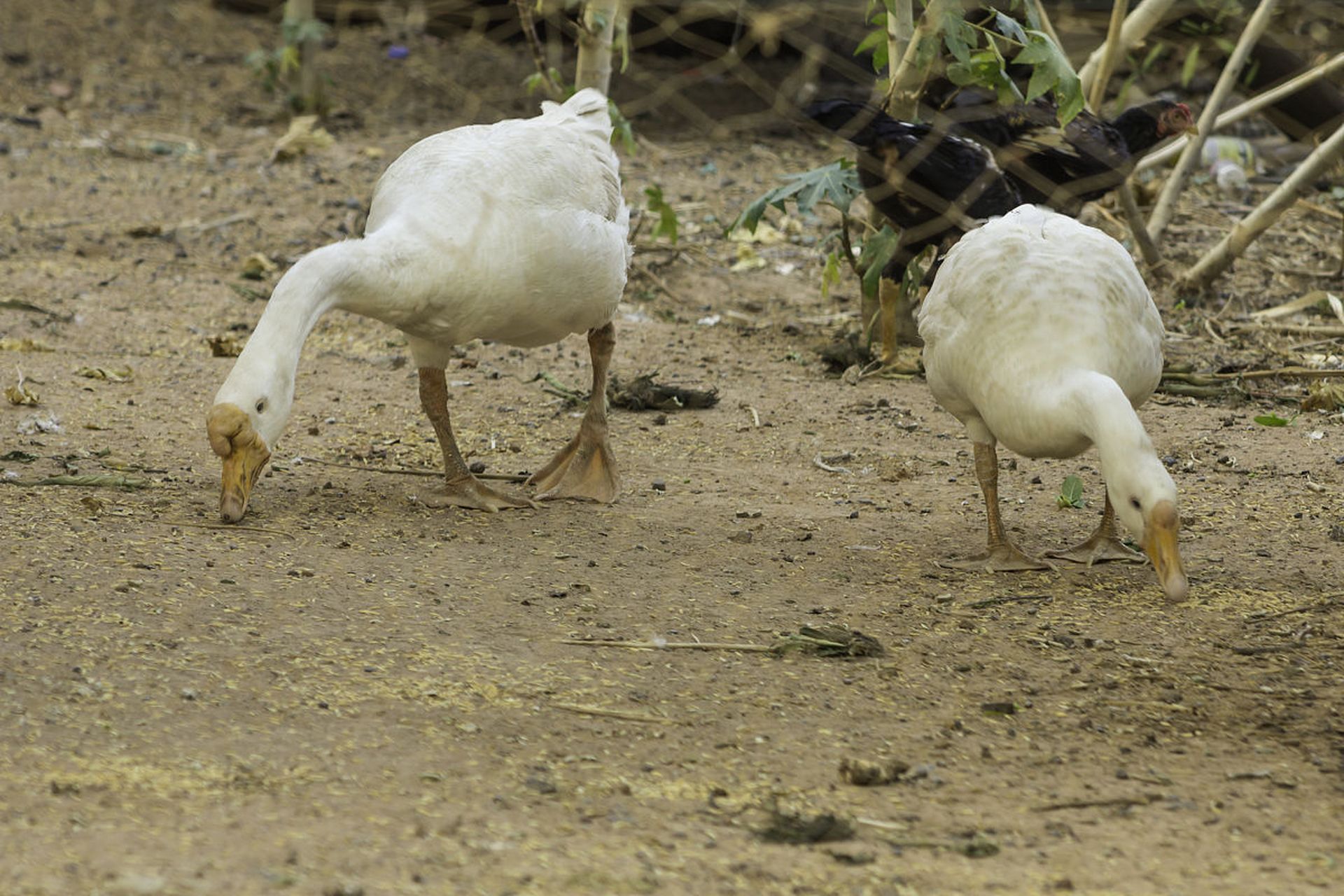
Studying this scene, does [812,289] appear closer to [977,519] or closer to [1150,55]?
[1150,55]

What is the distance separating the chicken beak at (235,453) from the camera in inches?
161

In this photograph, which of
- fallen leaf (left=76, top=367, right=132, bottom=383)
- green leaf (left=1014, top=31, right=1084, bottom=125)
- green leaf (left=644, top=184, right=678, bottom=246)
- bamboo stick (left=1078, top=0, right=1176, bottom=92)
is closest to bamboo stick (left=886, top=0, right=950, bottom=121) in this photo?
green leaf (left=1014, top=31, right=1084, bottom=125)

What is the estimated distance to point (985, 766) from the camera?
10.2ft

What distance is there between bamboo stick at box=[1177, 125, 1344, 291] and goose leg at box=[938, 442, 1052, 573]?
130 inches

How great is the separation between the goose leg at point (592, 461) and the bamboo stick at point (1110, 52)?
3.12 meters

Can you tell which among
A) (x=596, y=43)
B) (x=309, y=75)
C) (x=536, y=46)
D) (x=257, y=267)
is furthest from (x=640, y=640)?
(x=309, y=75)

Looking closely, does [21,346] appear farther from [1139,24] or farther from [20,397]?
[1139,24]

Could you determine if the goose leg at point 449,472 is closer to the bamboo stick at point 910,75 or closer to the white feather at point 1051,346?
the white feather at point 1051,346

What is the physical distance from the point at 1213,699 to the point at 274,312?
2743 mm

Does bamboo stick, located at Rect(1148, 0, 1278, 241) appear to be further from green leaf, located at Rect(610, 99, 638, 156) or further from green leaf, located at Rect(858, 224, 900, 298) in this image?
green leaf, located at Rect(610, 99, 638, 156)

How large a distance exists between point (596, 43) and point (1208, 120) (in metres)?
3.12

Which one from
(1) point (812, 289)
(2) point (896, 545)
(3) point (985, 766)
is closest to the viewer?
(3) point (985, 766)

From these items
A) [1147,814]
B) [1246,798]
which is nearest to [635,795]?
[1147,814]

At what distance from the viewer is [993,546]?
4.61 meters
